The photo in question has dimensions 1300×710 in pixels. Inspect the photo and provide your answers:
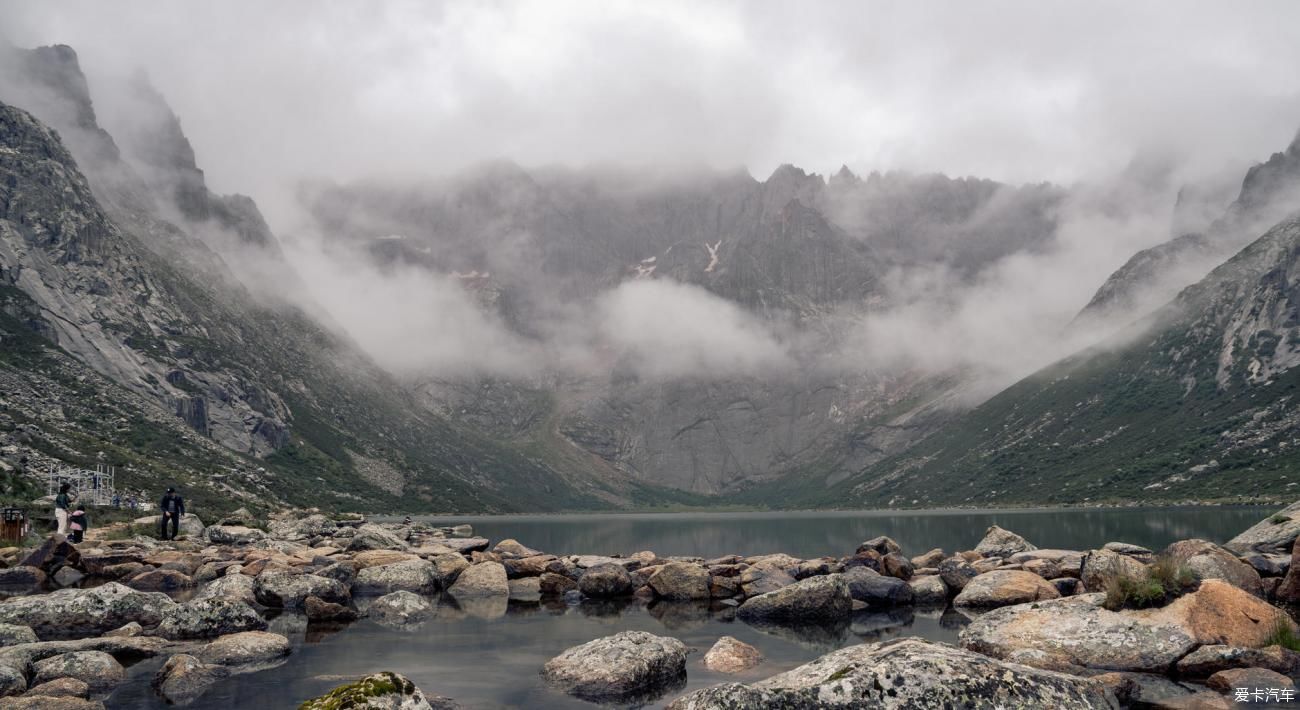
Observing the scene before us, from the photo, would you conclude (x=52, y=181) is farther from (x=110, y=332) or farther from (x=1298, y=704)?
(x=1298, y=704)

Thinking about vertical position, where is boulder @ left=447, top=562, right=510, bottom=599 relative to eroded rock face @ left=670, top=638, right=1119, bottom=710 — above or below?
below

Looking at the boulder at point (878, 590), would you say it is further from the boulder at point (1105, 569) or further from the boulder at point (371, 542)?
the boulder at point (371, 542)

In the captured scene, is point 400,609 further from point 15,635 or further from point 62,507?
point 62,507

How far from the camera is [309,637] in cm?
2322

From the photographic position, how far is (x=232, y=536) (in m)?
46.5

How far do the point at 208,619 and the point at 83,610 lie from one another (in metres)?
4.07

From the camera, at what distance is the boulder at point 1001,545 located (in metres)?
41.2

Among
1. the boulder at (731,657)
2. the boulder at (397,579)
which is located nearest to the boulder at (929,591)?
the boulder at (731,657)

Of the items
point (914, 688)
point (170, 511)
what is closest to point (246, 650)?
point (914, 688)

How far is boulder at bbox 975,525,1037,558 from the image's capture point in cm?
4122

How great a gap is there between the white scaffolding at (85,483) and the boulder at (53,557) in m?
33.2

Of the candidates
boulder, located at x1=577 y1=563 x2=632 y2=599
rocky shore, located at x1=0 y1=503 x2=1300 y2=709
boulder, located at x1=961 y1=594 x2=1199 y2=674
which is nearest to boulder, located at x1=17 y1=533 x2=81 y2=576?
rocky shore, located at x1=0 y1=503 x2=1300 y2=709

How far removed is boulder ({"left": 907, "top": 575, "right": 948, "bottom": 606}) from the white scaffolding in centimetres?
6310

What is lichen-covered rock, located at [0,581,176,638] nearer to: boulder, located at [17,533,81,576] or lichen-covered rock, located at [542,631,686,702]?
boulder, located at [17,533,81,576]
